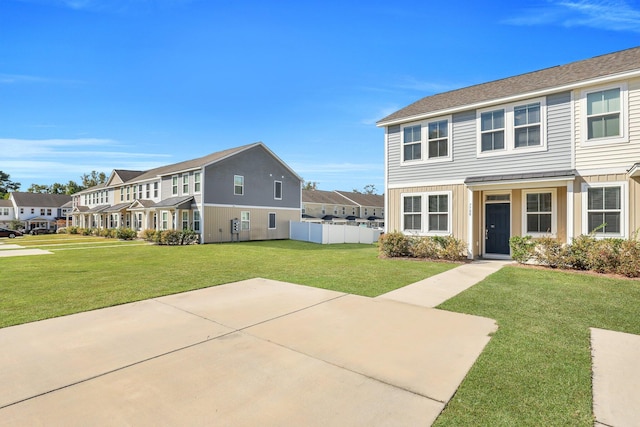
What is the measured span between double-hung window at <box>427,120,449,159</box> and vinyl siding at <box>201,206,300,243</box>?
17051 millimetres

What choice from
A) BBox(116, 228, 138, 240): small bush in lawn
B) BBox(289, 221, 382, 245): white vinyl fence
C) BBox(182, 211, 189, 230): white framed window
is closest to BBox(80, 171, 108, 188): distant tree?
BBox(116, 228, 138, 240): small bush in lawn

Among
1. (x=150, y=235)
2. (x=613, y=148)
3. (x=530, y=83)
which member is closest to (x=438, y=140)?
(x=530, y=83)

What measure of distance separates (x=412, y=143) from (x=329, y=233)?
43.1 feet

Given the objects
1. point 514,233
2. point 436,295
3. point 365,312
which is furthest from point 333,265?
point 514,233

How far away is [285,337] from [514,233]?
10.3 m

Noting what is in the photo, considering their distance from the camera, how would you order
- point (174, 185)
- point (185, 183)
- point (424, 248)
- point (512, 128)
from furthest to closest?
point (174, 185) → point (185, 183) → point (424, 248) → point (512, 128)

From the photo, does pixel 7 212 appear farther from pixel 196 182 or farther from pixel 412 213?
pixel 412 213

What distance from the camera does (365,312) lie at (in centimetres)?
545

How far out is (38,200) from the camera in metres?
55.9

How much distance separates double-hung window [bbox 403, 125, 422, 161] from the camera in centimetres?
1288

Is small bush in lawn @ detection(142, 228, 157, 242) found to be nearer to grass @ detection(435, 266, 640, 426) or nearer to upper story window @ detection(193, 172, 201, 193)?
upper story window @ detection(193, 172, 201, 193)

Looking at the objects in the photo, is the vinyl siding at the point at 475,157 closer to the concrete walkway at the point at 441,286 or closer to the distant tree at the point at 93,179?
the concrete walkway at the point at 441,286

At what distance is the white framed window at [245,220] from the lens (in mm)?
25797

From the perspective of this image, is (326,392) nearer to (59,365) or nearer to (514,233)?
(59,365)
